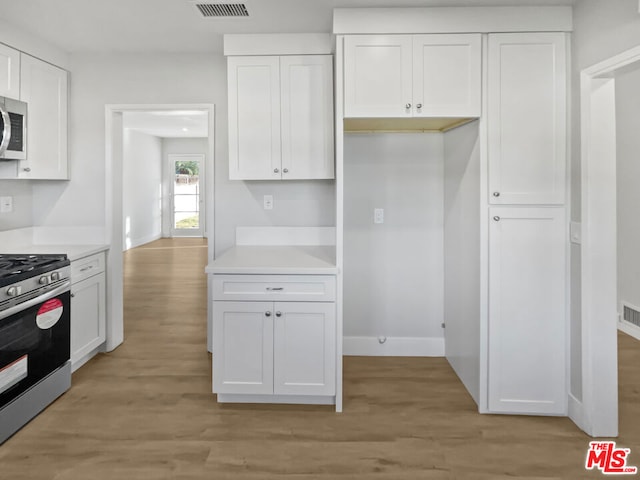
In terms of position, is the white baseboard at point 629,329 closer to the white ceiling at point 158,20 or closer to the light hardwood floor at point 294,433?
the light hardwood floor at point 294,433

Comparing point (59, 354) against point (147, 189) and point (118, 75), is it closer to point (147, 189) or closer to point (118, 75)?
point (118, 75)

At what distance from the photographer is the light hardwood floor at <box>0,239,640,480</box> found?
6.92ft

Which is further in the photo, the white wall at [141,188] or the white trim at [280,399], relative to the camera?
the white wall at [141,188]

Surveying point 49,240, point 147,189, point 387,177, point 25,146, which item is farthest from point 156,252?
point 387,177

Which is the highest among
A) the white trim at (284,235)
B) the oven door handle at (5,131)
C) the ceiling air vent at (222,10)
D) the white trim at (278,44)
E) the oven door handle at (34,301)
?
the ceiling air vent at (222,10)

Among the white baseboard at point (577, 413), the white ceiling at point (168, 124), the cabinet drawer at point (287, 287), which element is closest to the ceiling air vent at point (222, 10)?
the cabinet drawer at point (287, 287)

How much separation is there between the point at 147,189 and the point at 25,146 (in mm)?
7682

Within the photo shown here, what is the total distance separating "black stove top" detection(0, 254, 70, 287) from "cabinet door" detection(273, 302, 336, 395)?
4.48 feet

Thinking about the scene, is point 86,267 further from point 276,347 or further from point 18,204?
point 276,347

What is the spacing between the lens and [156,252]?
356 inches

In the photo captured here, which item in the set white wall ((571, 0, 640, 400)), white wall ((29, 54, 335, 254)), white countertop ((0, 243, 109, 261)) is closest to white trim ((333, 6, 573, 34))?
white wall ((571, 0, 640, 400))

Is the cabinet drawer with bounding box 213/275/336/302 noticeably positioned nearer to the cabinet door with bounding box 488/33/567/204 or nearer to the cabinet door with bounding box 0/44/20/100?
the cabinet door with bounding box 488/33/567/204

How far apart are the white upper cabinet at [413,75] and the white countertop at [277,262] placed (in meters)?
0.90

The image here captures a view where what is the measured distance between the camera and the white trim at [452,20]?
2549mm
